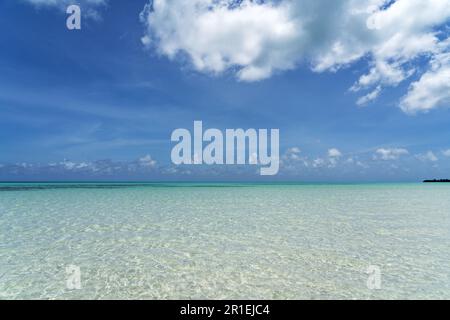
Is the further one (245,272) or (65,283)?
(245,272)

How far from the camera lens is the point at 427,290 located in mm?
5316

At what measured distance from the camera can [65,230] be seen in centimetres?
1019
